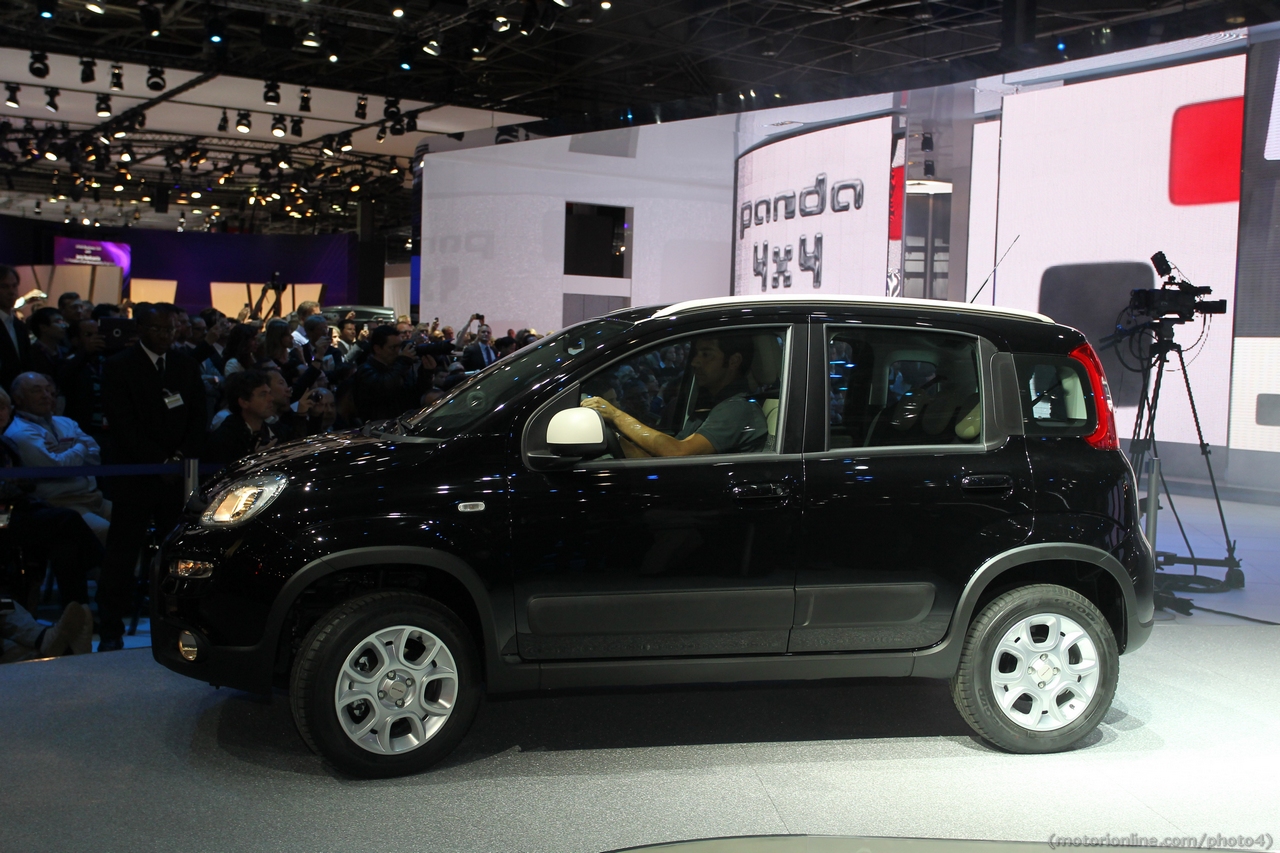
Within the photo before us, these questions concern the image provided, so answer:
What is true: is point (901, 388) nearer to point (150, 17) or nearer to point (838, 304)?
point (838, 304)

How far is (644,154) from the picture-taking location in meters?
14.4

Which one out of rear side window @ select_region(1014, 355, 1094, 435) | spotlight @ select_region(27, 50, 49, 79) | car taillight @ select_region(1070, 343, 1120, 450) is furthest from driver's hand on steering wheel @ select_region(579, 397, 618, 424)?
spotlight @ select_region(27, 50, 49, 79)

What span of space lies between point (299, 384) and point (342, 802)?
4814 mm

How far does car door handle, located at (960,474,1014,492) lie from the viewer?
12.2ft

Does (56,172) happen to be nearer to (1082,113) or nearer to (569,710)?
(1082,113)

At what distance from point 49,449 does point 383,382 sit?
1.93m

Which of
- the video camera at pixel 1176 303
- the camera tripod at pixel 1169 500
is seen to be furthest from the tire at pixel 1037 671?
the video camera at pixel 1176 303

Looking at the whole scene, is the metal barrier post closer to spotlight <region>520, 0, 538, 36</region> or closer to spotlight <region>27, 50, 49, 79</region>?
spotlight <region>520, 0, 538, 36</region>

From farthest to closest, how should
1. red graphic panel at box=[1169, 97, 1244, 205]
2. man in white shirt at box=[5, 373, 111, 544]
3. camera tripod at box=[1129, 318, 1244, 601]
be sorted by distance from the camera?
red graphic panel at box=[1169, 97, 1244, 205] < camera tripod at box=[1129, 318, 1244, 601] < man in white shirt at box=[5, 373, 111, 544]

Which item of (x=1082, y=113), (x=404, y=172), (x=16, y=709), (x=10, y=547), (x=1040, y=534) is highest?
(x=404, y=172)

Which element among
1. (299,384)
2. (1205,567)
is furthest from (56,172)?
(1205,567)

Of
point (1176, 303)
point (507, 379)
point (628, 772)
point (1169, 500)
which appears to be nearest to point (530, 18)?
point (1176, 303)

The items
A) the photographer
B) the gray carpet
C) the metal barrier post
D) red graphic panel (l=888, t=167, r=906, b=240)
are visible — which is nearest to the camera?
the gray carpet

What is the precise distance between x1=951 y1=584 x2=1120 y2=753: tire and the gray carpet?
11cm
